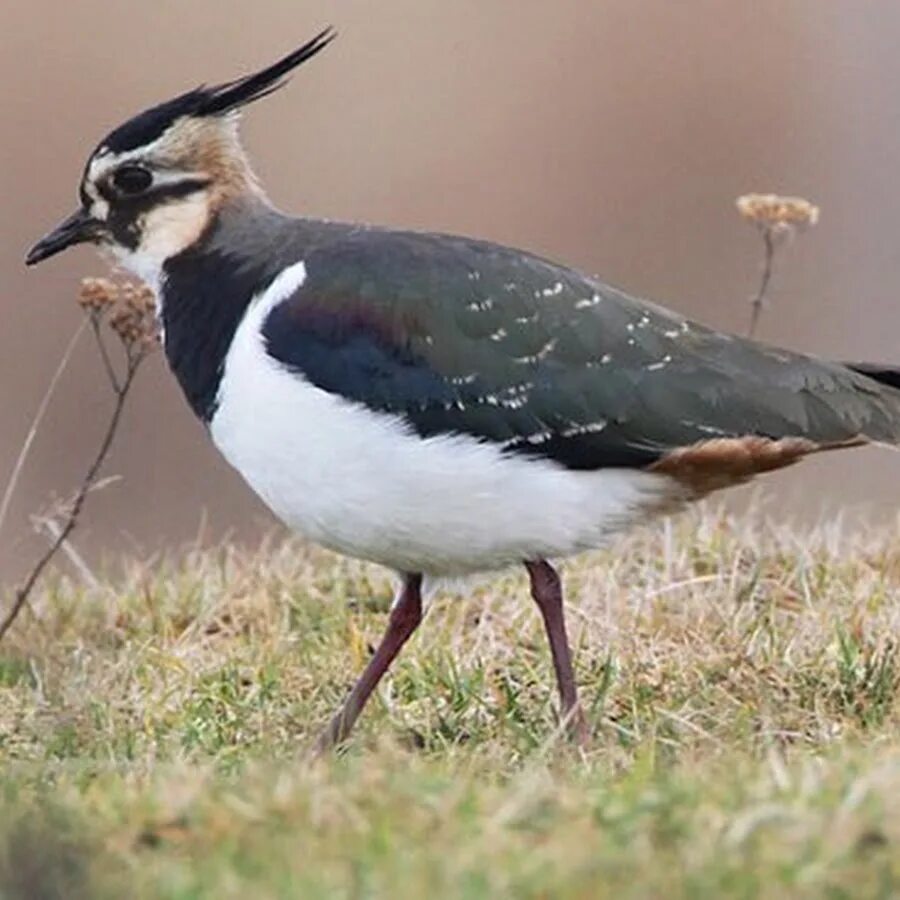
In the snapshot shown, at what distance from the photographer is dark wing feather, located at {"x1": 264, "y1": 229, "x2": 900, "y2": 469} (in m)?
6.47

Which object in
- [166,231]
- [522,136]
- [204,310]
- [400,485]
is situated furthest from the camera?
[522,136]

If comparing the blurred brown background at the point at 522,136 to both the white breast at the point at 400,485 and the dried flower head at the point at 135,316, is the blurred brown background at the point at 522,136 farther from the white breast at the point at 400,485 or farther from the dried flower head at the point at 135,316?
the white breast at the point at 400,485

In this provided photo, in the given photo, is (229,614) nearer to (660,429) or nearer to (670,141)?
(660,429)

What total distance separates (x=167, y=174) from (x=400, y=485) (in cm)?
122

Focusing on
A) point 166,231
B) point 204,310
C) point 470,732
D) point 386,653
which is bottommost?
point 470,732

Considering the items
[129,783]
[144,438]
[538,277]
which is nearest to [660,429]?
[538,277]

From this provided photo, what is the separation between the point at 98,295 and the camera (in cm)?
742

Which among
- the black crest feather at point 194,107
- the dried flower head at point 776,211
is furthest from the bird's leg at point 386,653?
the dried flower head at point 776,211

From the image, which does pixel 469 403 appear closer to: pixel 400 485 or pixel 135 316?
pixel 400 485

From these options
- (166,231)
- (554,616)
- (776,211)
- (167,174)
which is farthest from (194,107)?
(776,211)

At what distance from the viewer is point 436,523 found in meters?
6.41

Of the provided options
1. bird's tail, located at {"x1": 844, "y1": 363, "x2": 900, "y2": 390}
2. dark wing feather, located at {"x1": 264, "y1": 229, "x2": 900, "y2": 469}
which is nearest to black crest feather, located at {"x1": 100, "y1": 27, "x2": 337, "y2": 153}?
dark wing feather, located at {"x1": 264, "y1": 229, "x2": 900, "y2": 469}

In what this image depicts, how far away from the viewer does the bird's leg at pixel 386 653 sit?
6.67m

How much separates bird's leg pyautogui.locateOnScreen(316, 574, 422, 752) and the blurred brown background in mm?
5535
